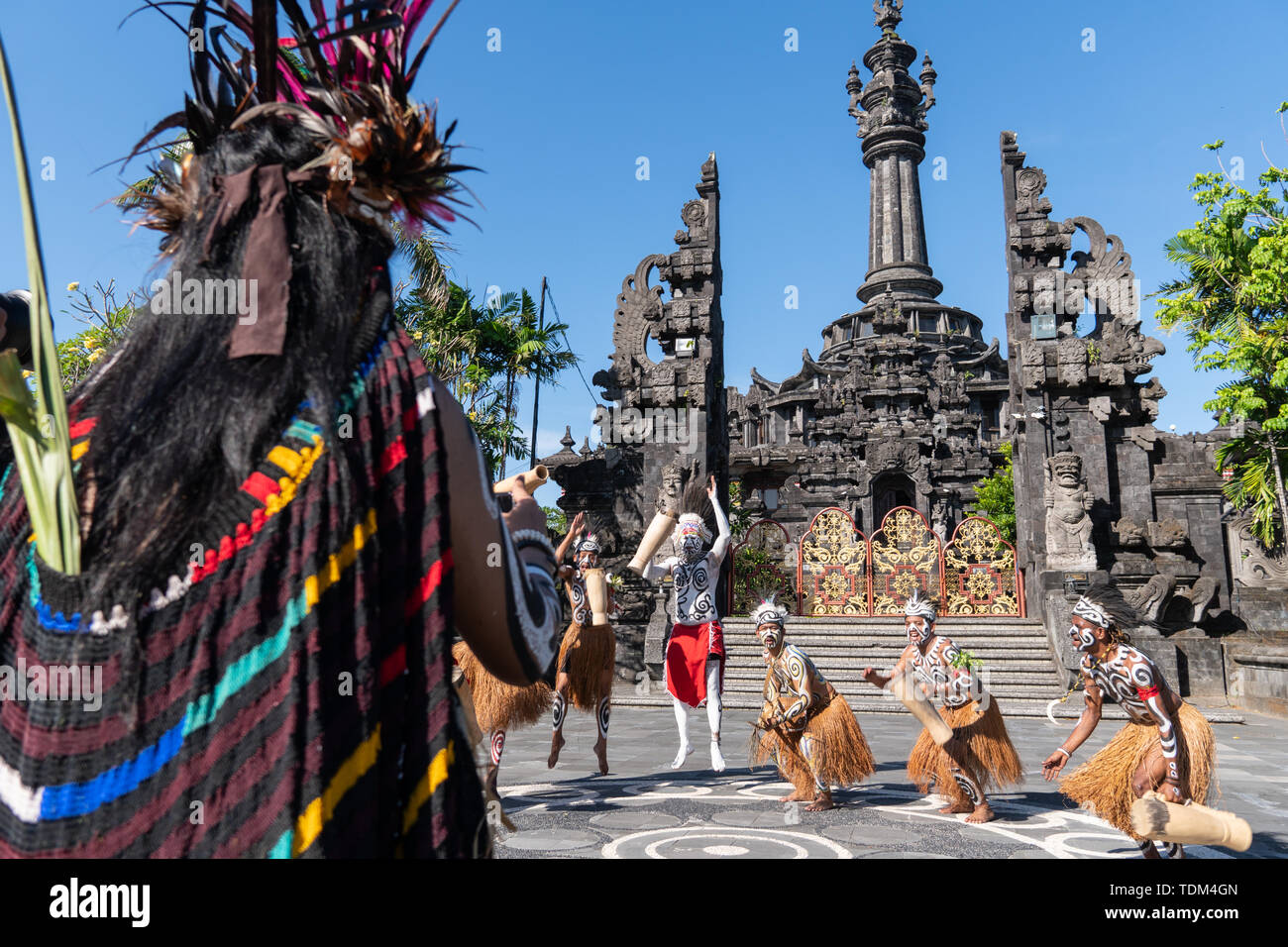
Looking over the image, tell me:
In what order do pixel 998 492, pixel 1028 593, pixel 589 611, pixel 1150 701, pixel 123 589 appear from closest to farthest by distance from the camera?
pixel 123 589 → pixel 1150 701 → pixel 589 611 → pixel 1028 593 → pixel 998 492

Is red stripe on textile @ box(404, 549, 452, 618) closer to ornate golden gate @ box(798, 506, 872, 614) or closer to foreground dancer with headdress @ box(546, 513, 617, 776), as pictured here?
foreground dancer with headdress @ box(546, 513, 617, 776)

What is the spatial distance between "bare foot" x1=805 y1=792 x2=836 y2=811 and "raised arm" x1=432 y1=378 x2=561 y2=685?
205 inches

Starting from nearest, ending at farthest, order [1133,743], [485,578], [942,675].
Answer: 1. [485,578]
2. [1133,743]
3. [942,675]

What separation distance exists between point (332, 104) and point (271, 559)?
2.66 feet

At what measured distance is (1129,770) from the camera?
4.55 metres

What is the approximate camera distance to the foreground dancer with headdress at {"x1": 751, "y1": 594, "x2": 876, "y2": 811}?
6.20m

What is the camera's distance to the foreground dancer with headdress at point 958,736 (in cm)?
584

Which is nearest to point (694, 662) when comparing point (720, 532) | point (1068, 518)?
point (720, 532)

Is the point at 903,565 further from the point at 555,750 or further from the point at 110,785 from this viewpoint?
the point at 110,785

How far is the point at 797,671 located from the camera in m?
6.39

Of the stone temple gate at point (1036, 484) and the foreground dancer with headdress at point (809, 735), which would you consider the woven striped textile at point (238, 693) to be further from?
the stone temple gate at point (1036, 484)
